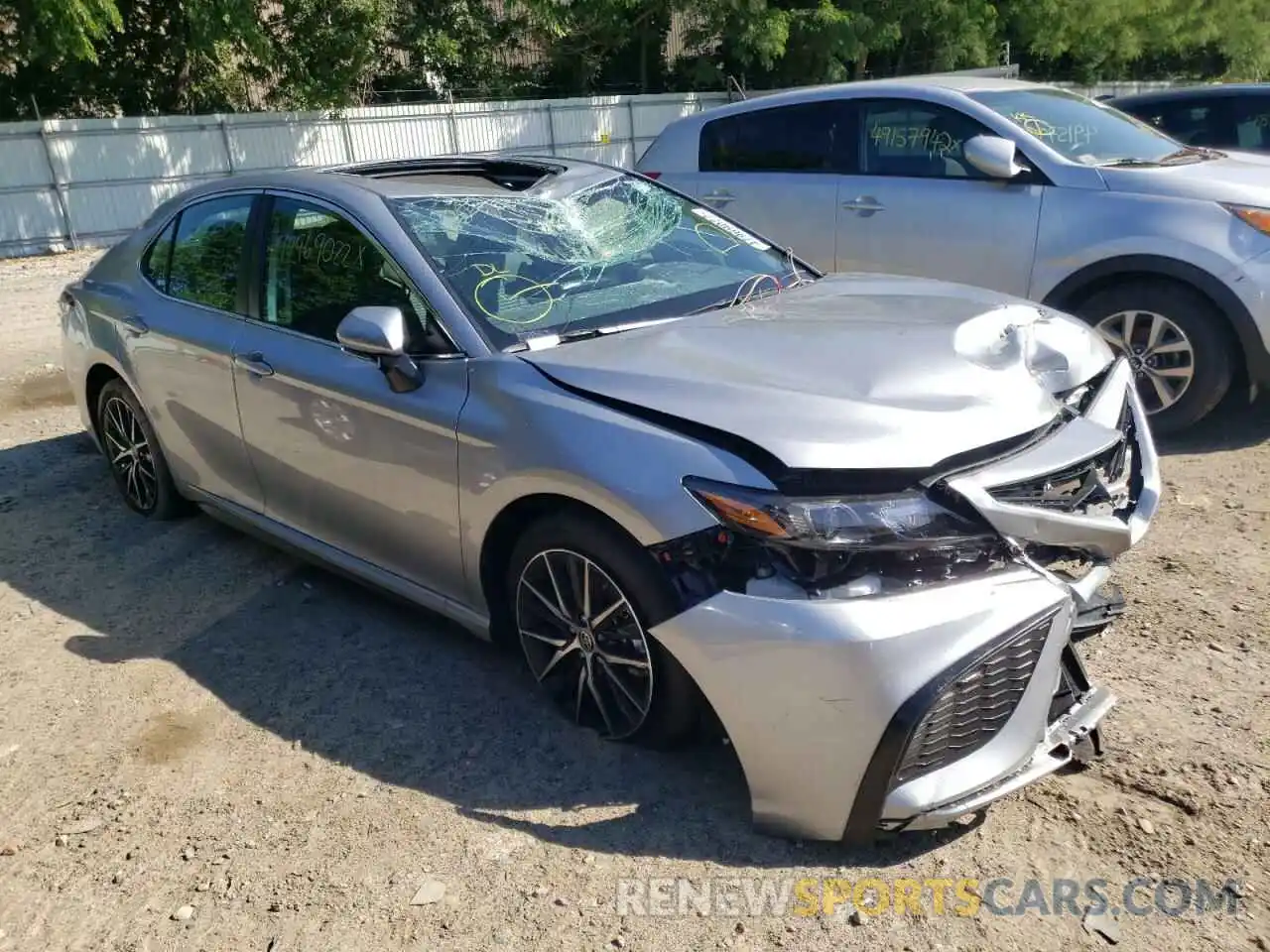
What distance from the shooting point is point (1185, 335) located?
17.7ft

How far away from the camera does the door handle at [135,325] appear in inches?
188

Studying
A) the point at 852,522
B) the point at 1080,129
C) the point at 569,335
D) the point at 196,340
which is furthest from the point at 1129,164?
the point at 196,340

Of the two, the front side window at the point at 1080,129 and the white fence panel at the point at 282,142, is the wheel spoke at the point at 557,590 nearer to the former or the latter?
the front side window at the point at 1080,129

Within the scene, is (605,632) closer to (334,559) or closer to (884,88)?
(334,559)

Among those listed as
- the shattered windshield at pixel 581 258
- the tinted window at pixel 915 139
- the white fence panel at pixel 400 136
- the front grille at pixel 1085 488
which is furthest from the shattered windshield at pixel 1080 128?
the white fence panel at pixel 400 136

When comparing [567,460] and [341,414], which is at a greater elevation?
[567,460]

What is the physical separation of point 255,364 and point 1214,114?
8.11m

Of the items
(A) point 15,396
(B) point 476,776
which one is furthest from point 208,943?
(A) point 15,396

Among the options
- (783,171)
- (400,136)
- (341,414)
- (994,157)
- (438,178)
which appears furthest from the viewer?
(400,136)

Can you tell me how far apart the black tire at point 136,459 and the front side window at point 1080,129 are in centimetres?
484

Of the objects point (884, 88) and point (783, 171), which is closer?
point (884, 88)

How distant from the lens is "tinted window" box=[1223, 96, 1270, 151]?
27.9 ft

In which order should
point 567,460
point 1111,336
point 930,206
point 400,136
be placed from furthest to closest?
point 400,136
point 930,206
point 1111,336
point 567,460

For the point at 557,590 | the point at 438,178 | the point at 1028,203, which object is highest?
the point at 438,178
